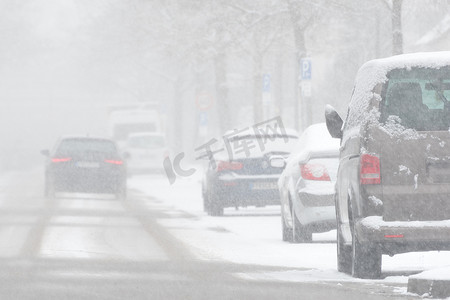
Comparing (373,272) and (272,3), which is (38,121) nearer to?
(272,3)

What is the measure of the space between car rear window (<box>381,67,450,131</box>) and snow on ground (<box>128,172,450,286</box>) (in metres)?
1.42

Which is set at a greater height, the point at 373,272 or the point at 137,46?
the point at 137,46

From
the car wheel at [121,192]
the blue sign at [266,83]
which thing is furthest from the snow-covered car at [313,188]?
the blue sign at [266,83]

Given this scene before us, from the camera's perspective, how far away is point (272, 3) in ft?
105

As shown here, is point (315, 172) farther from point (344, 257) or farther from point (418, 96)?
point (418, 96)

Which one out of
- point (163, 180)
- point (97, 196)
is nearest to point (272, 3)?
point (97, 196)

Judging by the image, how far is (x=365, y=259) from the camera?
10.7 metres

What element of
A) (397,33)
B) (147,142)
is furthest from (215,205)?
(147,142)

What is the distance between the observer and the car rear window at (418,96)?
10.2 meters

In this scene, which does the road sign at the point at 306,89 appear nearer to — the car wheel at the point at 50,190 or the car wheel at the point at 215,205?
the car wheel at the point at 50,190

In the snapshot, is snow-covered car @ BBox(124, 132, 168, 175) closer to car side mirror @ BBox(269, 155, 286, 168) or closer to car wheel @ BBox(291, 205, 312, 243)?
car side mirror @ BBox(269, 155, 286, 168)

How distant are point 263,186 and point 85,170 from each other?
7773mm

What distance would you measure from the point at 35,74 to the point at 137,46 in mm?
54629

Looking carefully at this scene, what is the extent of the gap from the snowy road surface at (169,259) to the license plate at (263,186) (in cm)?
57
